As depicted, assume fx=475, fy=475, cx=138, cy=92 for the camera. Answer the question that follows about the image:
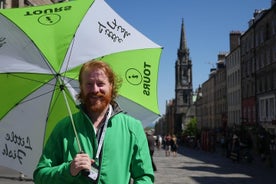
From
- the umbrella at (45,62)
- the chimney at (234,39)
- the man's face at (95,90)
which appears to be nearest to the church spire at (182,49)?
the chimney at (234,39)

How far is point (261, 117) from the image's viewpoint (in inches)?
2203

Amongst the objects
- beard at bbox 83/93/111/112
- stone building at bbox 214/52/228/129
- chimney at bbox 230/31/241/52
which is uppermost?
chimney at bbox 230/31/241/52

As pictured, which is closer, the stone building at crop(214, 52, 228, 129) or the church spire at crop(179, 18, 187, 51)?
the stone building at crop(214, 52, 228, 129)

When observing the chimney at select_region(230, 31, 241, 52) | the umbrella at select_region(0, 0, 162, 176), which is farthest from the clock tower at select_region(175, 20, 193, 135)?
the umbrella at select_region(0, 0, 162, 176)

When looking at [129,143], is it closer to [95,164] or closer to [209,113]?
[95,164]

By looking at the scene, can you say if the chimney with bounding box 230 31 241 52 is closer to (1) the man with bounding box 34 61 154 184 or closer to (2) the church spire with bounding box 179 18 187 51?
(1) the man with bounding box 34 61 154 184

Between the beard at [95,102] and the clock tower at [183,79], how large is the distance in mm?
147346

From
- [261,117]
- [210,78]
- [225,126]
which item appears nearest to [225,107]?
[225,126]

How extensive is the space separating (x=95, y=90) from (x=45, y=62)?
2.00 metres

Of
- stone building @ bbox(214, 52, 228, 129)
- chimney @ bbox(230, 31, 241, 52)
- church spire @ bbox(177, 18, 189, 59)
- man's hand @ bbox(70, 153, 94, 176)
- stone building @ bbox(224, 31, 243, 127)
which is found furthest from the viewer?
church spire @ bbox(177, 18, 189, 59)

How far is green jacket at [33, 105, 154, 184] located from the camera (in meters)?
2.87

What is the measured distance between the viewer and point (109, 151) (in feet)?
9.45

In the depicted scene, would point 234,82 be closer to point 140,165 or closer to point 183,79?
point 140,165

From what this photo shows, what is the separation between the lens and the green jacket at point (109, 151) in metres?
2.87
